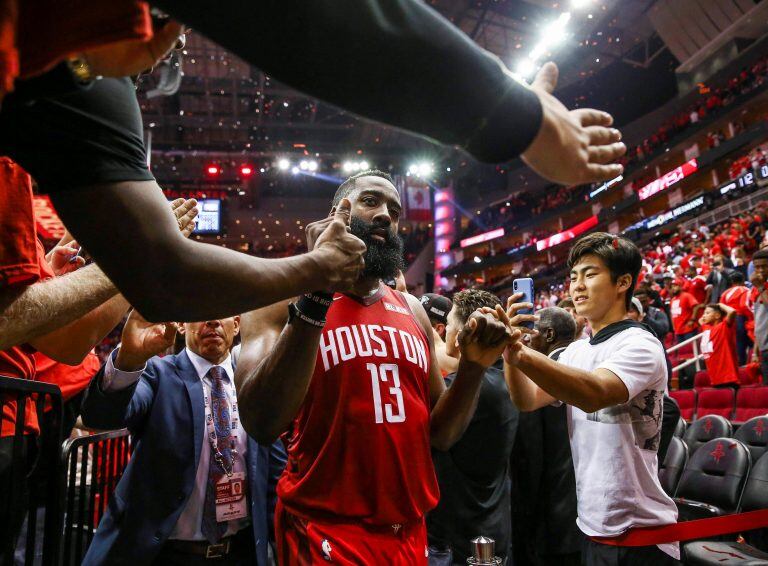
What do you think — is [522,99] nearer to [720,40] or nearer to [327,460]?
[327,460]

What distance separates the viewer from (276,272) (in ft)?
3.32

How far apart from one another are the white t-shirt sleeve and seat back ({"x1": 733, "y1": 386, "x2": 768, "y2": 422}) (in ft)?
15.7

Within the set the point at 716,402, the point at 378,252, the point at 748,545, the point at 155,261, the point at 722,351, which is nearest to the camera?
the point at 155,261

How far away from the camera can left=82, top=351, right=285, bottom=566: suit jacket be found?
89.7 inches

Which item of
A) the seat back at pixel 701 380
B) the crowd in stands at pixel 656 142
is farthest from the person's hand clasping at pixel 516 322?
the crowd in stands at pixel 656 142

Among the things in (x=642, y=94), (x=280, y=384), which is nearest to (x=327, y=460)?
(x=280, y=384)

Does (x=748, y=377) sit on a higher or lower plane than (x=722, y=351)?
lower

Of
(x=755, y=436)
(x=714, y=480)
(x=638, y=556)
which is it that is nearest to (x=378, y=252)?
(x=638, y=556)

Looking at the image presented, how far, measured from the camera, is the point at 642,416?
2.43 meters

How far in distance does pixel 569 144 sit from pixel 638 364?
1.68 meters

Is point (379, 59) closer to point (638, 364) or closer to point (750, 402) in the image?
point (638, 364)

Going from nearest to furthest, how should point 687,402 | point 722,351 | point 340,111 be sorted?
point 722,351 → point 687,402 → point 340,111

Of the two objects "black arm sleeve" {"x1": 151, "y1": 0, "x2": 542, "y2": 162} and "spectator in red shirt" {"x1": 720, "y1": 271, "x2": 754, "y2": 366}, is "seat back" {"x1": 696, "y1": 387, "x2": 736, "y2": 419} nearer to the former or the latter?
"spectator in red shirt" {"x1": 720, "y1": 271, "x2": 754, "y2": 366}

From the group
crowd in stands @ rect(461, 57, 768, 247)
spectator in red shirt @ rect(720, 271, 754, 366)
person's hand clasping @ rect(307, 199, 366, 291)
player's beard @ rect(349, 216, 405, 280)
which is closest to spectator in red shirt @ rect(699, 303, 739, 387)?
spectator in red shirt @ rect(720, 271, 754, 366)
